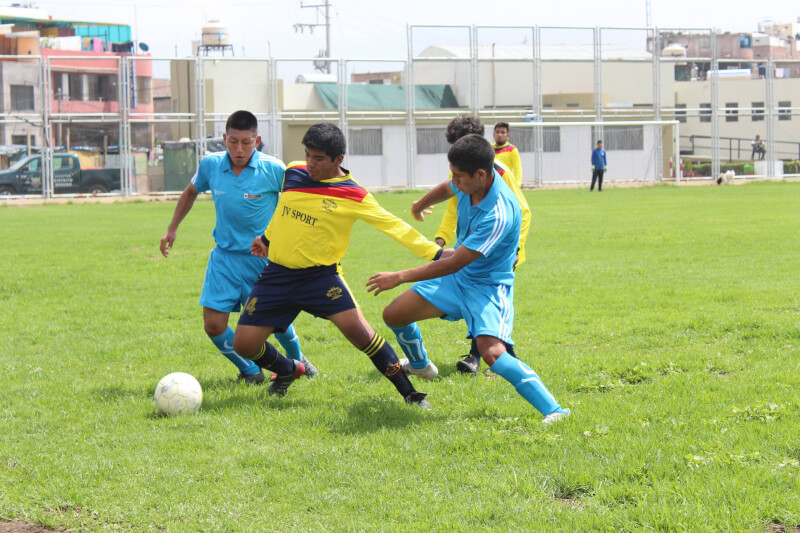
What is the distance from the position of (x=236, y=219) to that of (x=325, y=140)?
1216 millimetres

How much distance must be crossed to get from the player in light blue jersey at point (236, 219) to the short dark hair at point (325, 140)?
922mm

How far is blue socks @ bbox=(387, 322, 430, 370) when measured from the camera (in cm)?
591

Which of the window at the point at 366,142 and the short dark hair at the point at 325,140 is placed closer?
the short dark hair at the point at 325,140

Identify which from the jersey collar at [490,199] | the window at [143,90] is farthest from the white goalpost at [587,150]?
the jersey collar at [490,199]

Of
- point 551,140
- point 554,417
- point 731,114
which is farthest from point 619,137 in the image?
point 554,417

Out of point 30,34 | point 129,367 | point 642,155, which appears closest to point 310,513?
point 129,367

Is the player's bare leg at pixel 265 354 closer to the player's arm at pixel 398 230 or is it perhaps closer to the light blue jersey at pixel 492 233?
the player's arm at pixel 398 230

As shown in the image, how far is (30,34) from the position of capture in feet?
166

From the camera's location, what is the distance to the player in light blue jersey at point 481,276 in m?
4.85

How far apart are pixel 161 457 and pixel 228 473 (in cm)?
48

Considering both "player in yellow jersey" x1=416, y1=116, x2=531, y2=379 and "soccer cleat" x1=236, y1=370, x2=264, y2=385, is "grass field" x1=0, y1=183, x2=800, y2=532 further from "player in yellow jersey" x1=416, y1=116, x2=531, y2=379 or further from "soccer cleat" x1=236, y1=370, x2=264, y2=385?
"soccer cleat" x1=236, y1=370, x2=264, y2=385

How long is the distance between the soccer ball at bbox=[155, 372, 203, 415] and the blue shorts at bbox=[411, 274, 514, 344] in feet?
5.19

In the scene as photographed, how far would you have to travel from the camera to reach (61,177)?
104 feet

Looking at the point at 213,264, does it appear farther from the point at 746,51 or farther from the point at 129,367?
the point at 746,51
